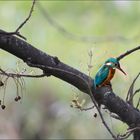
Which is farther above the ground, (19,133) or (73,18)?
(73,18)

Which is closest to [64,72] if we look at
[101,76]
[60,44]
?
[101,76]

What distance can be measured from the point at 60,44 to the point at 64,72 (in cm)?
659

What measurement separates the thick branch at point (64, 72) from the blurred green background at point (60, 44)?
18.5 ft

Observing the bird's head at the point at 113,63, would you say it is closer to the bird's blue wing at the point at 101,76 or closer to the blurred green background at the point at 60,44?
the bird's blue wing at the point at 101,76

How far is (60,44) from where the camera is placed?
9047mm

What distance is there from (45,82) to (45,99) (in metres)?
0.28

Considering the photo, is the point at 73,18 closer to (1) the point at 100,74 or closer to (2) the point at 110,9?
(2) the point at 110,9

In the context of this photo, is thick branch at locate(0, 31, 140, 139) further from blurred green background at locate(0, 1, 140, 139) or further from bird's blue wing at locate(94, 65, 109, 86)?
blurred green background at locate(0, 1, 140, 139)

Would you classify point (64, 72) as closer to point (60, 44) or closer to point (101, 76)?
point (101, 76)

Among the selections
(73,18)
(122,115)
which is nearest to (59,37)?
(73,18)

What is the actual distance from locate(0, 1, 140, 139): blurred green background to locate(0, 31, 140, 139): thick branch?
5639mm

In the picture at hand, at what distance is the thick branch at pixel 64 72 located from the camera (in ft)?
7.89

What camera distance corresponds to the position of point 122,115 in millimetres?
2625

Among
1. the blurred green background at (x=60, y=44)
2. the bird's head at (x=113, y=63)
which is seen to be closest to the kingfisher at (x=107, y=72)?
the bird's head at (x=113, y=63)
